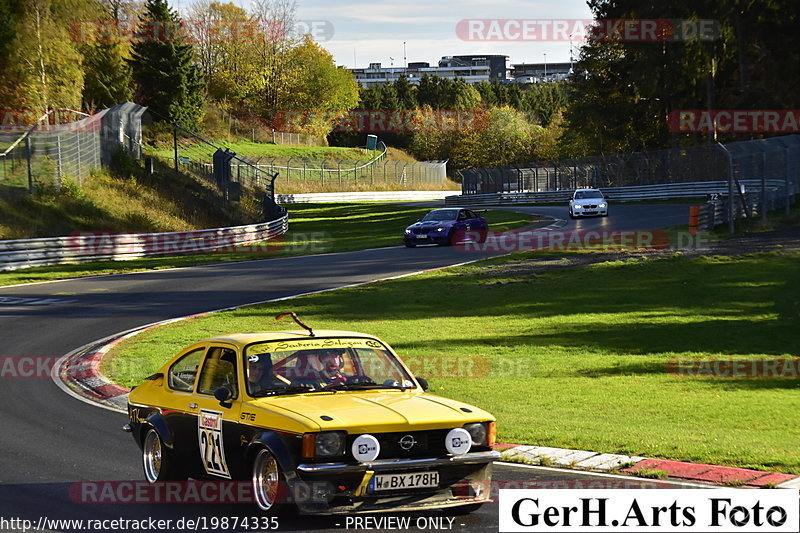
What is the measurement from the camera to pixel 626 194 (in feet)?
222

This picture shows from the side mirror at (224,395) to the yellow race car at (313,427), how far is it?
0.01 m

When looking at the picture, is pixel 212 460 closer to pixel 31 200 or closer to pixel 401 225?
pixel 31 200

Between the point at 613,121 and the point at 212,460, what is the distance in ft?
258

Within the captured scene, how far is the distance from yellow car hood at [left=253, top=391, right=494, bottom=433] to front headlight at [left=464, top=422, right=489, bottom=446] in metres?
0.05

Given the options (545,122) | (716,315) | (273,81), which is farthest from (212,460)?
(545,122)

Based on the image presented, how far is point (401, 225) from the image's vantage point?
190ft

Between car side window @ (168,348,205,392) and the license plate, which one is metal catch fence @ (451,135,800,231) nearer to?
car side window @ (168,348,205,392)

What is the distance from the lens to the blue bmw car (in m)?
39.4

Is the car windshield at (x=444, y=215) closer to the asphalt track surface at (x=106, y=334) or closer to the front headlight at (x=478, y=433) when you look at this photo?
the asphalt track surface at (x=106, y=334)

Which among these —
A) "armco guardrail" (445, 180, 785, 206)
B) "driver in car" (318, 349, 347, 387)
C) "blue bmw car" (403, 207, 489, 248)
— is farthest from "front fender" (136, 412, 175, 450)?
"armco guardrail" (445, 180, 785, 206)

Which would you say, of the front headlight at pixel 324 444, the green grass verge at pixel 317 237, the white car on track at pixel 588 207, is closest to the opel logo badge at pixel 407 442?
the front headlight at pixel 324 444

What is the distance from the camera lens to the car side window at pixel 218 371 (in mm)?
8617

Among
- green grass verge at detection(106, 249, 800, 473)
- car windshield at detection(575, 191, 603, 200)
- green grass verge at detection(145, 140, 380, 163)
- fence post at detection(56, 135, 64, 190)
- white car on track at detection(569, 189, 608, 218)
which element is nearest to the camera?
green grass verge at detection(106, 249, 800, 473)

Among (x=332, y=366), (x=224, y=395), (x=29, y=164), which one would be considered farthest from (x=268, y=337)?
(x=29, y=164)
